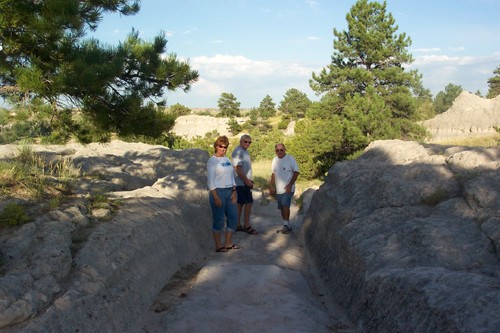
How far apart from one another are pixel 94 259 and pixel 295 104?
70314 mm

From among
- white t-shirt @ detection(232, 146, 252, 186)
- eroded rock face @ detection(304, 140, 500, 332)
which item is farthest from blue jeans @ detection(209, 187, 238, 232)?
eroded rock face @ detection(304, 140, 500, 332)

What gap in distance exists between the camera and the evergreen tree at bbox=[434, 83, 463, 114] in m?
78.0

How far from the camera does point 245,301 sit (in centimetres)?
519

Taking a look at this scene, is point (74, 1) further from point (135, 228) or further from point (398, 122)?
point (398, 122)

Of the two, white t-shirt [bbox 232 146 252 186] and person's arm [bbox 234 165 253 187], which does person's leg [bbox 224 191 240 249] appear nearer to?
person's arm [bbox 234 165 253 187]

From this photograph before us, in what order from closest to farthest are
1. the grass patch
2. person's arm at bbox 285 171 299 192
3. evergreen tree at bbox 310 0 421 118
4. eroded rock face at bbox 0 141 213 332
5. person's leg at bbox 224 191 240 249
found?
eroded rock face at bbox 0 141 213 332, the grass patch, person's leg at bbox 224 191 240 249, person's arm at bbox 285 171 299 192, evergreen tree at bbox 310 0 421 118

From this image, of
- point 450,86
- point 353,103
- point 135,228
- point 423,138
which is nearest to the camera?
point 135,228

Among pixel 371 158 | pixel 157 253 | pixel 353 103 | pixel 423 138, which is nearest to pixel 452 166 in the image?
pixel 371 158

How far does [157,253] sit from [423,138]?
25.3 metres

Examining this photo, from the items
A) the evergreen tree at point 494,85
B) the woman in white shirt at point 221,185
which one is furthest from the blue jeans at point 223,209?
the evergreen tree at point 494,85

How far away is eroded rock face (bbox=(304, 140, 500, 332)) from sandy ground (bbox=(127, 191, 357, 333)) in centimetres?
33

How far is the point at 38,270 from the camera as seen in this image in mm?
4242

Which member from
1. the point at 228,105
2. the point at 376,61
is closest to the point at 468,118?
the point at 376,61

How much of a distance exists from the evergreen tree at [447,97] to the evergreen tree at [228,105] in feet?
122
